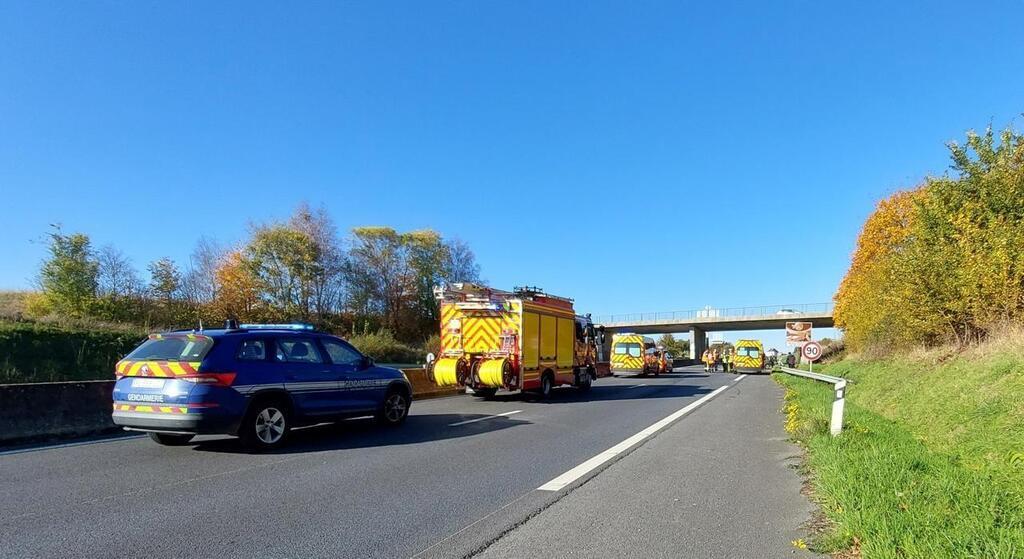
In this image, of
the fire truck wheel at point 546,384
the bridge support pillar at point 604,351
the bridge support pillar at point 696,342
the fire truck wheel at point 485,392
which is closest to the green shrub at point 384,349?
the bridge support pillar at point 604,351

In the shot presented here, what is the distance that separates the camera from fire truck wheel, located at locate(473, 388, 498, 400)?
59.8 feet

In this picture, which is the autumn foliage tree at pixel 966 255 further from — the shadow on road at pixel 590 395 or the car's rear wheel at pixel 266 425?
the car's rear wheel at pixel 266 425

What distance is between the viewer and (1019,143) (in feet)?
51.0

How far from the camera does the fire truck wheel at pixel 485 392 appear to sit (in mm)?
18219

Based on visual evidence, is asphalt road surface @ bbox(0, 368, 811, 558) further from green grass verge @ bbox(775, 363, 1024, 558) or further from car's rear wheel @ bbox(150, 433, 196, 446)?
green grass verge @ bbox(775, 363, 1024, 558)

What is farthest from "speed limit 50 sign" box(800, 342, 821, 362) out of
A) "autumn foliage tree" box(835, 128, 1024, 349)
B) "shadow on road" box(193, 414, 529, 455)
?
"shadow on road" box(193, 414, 529, 455)

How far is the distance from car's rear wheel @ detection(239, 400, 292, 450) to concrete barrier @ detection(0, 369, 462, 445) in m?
3.99

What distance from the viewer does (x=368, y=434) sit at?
10.6 metres

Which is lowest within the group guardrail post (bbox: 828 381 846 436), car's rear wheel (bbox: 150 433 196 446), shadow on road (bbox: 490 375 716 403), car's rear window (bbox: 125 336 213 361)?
shadow on road (bbox: 490 375 716 403)

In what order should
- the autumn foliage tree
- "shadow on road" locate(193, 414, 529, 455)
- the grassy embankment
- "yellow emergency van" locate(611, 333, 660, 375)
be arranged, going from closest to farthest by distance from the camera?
the grassy embankment → "shadow on road" locate(193, 414, 529, 455) → the autumn foliage tree → "yellow emergency van" locate(611, 333, 660, 375)

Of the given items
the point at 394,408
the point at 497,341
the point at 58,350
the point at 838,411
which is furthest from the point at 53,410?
the point at 58,350

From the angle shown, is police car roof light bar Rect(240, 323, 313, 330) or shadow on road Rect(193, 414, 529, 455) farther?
police car roof light bar Rect(240, 323, 313, 330)

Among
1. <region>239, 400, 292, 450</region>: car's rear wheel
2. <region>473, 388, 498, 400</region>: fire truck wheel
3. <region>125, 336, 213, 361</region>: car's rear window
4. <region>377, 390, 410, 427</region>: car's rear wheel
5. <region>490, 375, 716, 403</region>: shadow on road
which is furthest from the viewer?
<region>490, 375, 716, 403</region>: shadow on road

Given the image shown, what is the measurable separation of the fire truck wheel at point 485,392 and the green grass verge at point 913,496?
34.8ft
